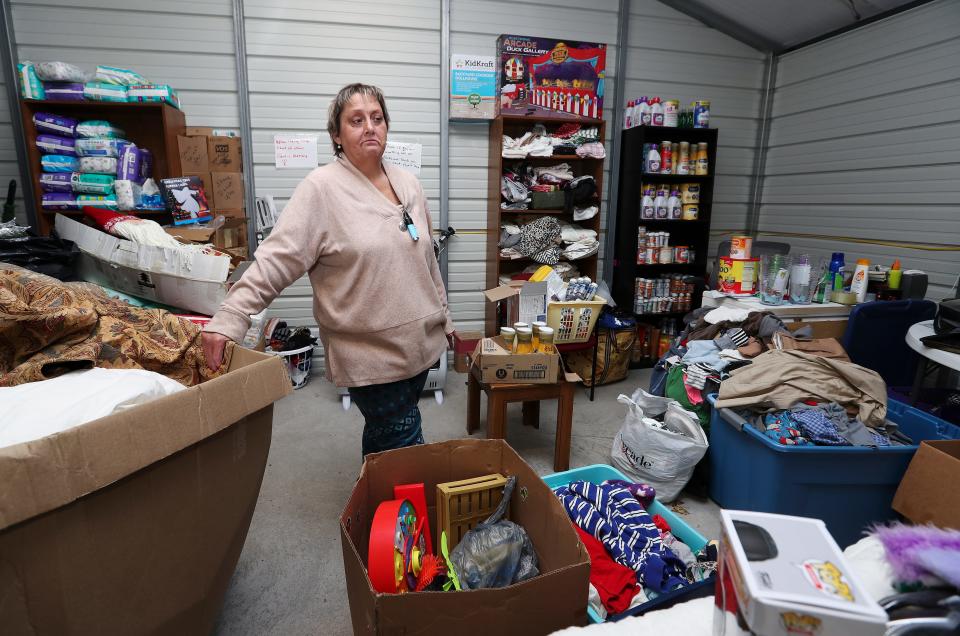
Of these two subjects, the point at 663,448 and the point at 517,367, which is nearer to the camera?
the point at 663,448

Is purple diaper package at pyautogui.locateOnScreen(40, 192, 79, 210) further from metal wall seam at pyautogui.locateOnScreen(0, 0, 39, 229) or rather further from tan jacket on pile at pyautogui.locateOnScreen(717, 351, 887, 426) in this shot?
tan jacket on pile at pyautogui.locateOnScreen(717, 351, 887, 426)

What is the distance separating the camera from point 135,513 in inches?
37.6

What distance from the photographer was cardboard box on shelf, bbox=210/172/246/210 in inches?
149

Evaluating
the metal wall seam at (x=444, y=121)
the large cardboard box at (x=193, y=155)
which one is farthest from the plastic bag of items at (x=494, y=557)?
the large cardboard box at (x=193, y=155)

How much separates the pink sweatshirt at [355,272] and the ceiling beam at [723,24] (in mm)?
4199

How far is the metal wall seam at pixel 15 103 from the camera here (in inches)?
140

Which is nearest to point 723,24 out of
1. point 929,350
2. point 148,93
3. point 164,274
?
point 929,350

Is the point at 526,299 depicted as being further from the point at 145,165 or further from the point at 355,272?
the point at 145,165

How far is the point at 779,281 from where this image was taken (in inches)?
124

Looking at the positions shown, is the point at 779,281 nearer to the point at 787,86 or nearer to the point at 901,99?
the point at 901,99

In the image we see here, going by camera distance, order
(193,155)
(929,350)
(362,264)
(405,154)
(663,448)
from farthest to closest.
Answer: (405,154), (193,155), (663,448), (929,350), (362,264)

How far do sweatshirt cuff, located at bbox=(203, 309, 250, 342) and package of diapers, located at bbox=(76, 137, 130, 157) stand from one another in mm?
2742

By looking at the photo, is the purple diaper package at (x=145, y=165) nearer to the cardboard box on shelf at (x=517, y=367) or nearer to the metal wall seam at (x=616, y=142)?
the cardboard box on shelf at (x=517, y=367)

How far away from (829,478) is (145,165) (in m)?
4.39
